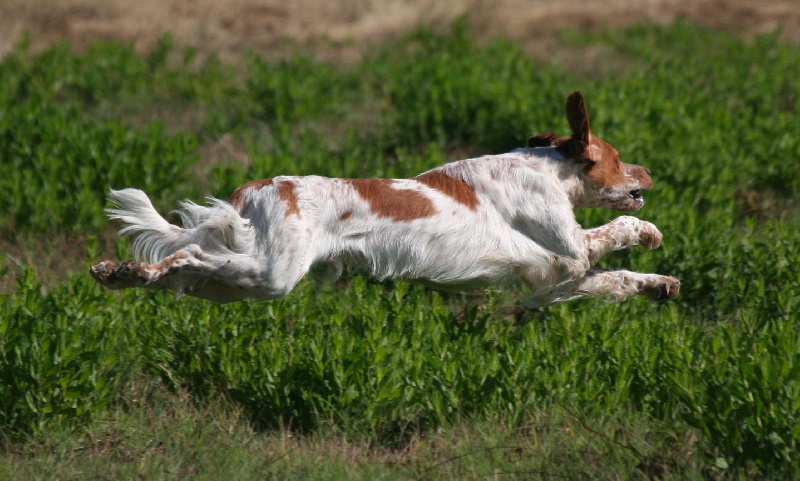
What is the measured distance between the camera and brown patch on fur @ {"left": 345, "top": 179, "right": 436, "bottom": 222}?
15.6 ft

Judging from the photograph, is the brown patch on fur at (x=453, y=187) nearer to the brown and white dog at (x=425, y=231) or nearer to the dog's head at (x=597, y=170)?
the brown and white dog at (x=425, y=231)

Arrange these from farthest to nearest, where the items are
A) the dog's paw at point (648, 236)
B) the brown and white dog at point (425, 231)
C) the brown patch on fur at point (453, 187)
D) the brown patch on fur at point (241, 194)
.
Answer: the dog's paw at point (648, 236)
the brown patch on fur at point (453, 187)
the brown patch on fur at point (241, 194)
the brown and white dog at point (425, 231)

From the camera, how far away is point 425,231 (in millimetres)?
4785

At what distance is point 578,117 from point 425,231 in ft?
3.22

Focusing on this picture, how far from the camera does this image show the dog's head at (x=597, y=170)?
5.13 meters

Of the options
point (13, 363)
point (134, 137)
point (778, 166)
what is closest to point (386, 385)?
point (13, 363)

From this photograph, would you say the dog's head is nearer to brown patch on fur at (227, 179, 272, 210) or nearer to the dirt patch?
brown patch on fur at (227, 179, 272, 210)

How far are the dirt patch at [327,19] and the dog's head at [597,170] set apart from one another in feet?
28.3

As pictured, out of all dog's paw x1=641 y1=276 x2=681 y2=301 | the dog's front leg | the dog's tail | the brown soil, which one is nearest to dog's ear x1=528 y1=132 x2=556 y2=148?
the dog's front leg

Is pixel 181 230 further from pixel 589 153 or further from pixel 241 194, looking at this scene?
pixel 589 153

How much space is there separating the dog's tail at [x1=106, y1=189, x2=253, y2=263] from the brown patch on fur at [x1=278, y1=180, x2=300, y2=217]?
19cm

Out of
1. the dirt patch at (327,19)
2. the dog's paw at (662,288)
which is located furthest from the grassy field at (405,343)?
the dirt patch at (327,19)

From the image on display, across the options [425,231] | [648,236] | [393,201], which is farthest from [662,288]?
[393,201]

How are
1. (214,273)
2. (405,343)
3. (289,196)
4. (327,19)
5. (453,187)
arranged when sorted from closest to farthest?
(214,273)
(289,196)
(453,187)
(405,343)
(327,19)
